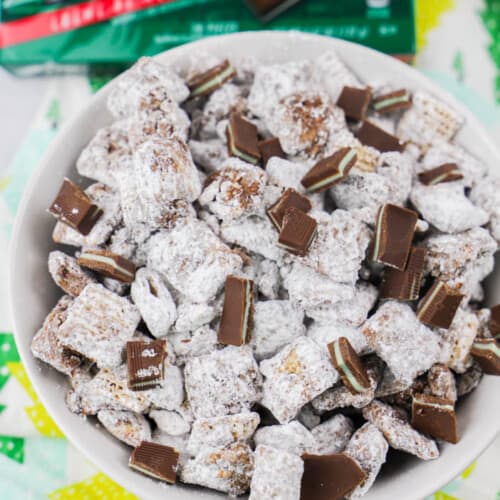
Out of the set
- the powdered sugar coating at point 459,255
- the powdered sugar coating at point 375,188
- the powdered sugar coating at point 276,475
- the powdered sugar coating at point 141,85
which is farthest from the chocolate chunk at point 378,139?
the powdered sugar coating at point 276,475

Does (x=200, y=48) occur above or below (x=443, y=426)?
above

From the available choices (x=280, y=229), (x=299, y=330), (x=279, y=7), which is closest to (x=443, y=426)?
(x=299, y=330)

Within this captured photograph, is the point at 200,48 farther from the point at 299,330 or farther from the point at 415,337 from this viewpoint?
the point at 415,337

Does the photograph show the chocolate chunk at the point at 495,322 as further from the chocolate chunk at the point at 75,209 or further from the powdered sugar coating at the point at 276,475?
the chocolate chunk at the point at 75,209

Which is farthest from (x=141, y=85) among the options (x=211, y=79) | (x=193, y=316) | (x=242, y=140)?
(x=193, y=316)

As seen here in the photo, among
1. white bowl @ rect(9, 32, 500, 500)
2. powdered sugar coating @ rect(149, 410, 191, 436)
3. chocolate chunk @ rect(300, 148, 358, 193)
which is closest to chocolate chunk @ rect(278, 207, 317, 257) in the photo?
chocolate chunk @ rect(300, 148, 358, 193)

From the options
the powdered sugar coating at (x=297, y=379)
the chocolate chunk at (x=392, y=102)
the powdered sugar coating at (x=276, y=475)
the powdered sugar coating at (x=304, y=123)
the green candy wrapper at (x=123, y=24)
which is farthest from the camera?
the green candy wrapper at (x=123, y=24)

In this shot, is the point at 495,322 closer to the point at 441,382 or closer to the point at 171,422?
the point at 441,382

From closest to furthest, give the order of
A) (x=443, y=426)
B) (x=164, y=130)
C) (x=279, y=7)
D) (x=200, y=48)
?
1. (x=443, y=426)
2. (x=164, y=130)
3. (x=200, y=48)
4. (x=279, y=7)
